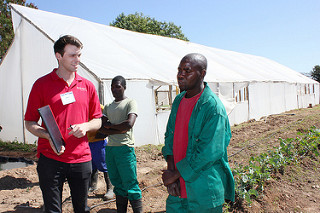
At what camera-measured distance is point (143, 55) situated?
10234 millimetres

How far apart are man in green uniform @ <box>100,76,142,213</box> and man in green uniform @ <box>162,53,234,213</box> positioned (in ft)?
3.31

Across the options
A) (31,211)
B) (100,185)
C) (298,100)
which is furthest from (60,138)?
(298,100)

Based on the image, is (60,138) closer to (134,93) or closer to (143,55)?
(134,93)

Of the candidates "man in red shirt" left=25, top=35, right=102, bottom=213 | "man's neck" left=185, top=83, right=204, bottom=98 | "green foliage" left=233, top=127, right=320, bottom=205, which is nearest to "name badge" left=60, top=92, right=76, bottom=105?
"man in red shirt" left=25, top=35, right=102, bottom=213

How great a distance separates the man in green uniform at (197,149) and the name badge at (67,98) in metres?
0.78

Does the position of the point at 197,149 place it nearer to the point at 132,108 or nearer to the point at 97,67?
the point at 132,108

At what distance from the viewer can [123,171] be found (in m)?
2.91

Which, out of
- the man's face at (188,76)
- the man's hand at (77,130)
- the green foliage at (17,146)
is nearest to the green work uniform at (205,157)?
the man's face at (188,76)

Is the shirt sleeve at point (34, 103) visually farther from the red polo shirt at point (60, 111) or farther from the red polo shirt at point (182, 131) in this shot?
the red polo shirt at point (182, 131)

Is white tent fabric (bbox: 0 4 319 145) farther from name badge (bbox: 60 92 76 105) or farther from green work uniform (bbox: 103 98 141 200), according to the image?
name badge (bbox: 60 92 76 105)

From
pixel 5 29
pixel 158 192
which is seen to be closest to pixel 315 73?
pixel 5 29

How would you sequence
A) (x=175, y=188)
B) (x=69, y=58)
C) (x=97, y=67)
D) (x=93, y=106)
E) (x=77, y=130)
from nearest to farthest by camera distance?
(x=175, y=188) < (x=77, y=130) < (x=69, y=58) < (x=93, y=106) < (x=97, y=67)

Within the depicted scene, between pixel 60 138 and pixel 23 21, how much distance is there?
7809 mm

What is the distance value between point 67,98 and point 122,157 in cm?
111
